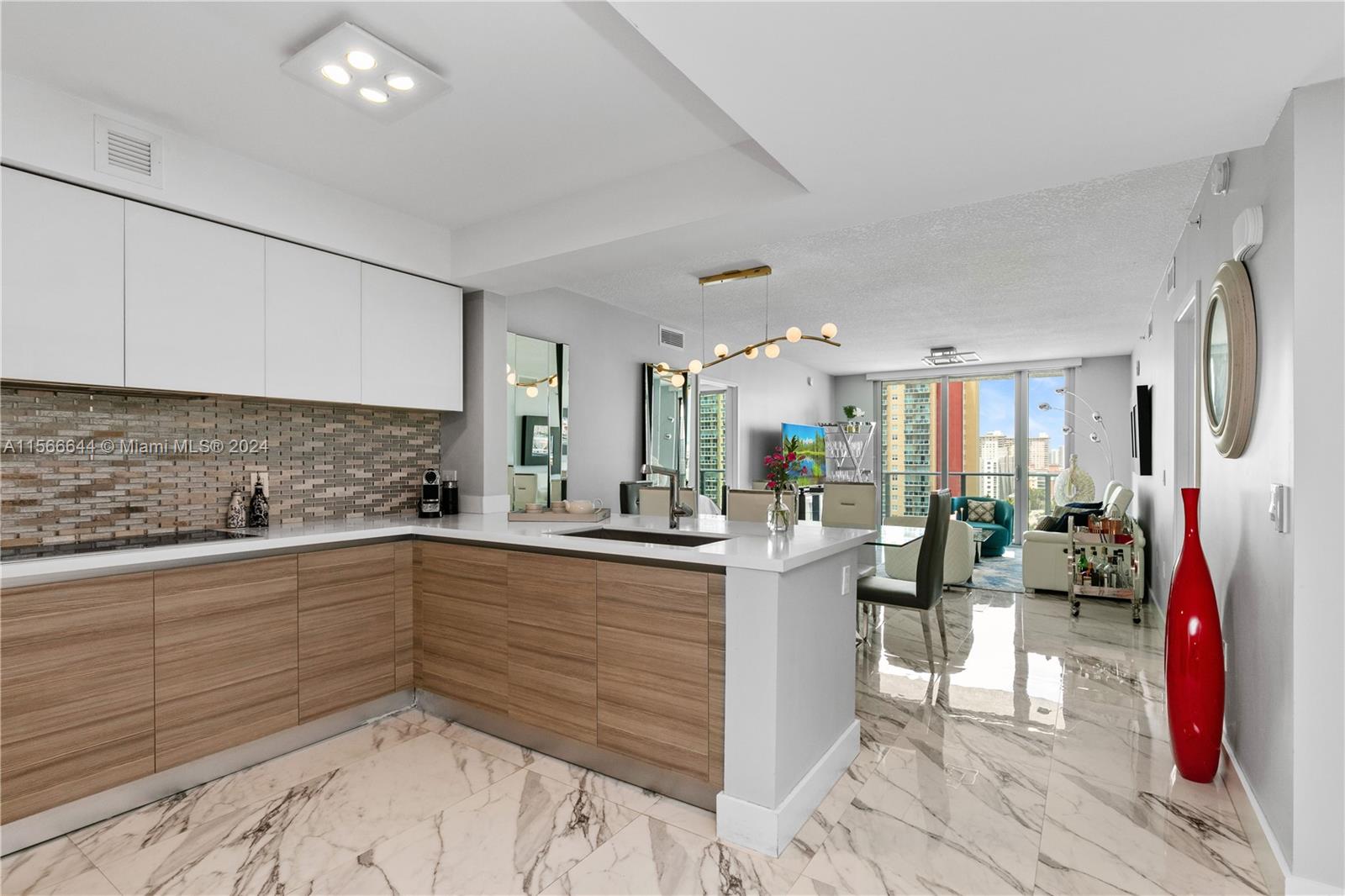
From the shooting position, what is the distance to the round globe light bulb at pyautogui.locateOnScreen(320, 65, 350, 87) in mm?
2021

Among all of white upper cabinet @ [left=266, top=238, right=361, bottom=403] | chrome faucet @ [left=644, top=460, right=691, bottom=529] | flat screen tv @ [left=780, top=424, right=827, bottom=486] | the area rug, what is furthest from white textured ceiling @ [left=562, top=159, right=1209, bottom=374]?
the area rug

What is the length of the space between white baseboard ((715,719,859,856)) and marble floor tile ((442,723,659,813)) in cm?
33

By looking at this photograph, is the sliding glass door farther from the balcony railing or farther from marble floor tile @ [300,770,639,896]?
marble floor tile @ [300,770,639,896]

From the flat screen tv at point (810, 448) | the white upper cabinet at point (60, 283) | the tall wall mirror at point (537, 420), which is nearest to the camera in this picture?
the white upper cabinet at point (60, 283)

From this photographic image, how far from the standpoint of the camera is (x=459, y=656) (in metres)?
2.96

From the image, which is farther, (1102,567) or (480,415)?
(1102,567)

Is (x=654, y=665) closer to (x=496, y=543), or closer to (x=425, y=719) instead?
(x=496, y=543)

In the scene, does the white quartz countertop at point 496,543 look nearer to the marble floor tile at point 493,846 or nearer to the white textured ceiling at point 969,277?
the marble floor tile at point 493,846

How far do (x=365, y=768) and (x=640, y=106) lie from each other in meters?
2.71

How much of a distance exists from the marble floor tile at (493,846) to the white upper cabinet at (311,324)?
6.27ft

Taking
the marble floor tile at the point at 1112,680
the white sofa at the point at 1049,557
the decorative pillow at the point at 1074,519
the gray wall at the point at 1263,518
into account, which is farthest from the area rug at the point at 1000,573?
the gray wall at the point at 1263,518

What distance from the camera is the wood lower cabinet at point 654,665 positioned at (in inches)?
88.6

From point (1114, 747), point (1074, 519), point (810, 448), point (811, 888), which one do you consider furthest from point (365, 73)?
point (810, 448)

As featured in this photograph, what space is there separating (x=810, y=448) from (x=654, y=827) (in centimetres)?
703
